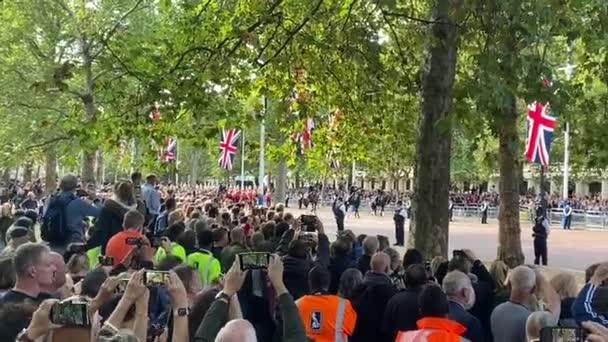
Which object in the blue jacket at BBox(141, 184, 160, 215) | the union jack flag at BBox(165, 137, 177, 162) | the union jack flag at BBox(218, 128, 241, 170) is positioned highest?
the union jack flag at BBox(218, 128, 241, 170)

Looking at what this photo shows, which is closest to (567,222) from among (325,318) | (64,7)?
(64,7)

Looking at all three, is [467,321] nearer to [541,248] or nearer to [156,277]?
[156,277]

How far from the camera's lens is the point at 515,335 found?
6484 millimetres

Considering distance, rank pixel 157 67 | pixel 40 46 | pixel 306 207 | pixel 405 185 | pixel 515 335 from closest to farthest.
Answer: pixel 515 335 < pixel 157 67 < pixel 40 46 < pixel 306 207 < pixel 405 185

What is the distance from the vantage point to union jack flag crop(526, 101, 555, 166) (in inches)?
750

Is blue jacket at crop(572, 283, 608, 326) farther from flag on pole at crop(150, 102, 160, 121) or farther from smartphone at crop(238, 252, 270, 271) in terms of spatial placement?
flag on pole at crop(150, 102, 160, 121)

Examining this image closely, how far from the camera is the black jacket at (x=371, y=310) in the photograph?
24.4ft

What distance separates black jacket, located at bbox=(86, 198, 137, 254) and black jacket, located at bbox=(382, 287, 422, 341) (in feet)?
14.0

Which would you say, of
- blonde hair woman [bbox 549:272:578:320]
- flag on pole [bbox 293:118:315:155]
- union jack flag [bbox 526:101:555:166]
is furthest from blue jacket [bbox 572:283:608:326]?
union jack flag [bbox 526:101:555:166]

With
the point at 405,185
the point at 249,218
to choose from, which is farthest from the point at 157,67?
the point at 405,185

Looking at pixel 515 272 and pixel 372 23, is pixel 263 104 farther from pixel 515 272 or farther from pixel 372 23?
pixel 515 272

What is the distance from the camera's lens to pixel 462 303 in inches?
258

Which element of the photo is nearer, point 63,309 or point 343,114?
point 63,309

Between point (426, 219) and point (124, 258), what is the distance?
242 inches
